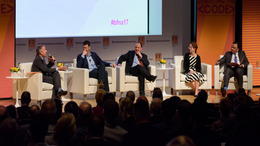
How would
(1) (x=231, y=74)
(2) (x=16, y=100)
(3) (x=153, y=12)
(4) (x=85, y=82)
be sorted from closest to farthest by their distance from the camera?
(2) (x=16, y=100) < (4) (x=85, y=82) < (1) (x=231, y=74) < (3) (x=153, y=12)

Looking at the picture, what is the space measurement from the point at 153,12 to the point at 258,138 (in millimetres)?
7099

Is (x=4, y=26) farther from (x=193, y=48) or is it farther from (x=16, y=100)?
(x=193, y=48)

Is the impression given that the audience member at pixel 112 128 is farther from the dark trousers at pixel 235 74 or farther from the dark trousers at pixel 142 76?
the dark trousers at pixel 235 74

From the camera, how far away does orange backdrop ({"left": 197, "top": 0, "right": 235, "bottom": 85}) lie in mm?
10164

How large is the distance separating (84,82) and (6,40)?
1764 millimetres

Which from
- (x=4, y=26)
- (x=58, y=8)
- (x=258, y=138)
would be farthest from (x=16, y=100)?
(x=258, y=138)

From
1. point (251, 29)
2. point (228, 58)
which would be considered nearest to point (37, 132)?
point (228, 58)

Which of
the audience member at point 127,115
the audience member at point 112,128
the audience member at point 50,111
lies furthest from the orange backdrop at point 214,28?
the audience member at point 112,128

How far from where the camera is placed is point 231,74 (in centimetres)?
913

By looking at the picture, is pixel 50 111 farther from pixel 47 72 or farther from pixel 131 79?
pixel 131 79

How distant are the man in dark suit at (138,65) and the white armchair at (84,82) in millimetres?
378

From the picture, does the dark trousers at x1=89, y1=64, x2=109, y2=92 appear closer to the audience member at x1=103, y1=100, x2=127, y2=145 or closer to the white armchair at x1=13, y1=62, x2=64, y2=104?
the white armchair at x1=13, y1=62, x2=64, y2=104

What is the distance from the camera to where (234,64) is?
9.12 m

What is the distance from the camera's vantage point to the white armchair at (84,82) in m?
8.44
